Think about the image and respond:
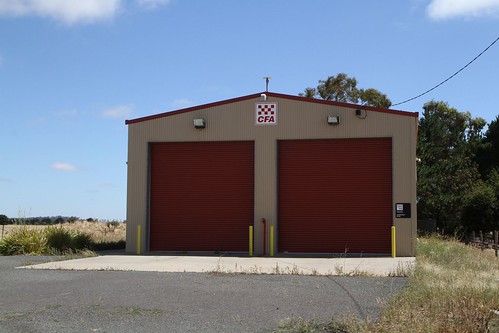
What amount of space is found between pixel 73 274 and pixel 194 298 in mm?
5202

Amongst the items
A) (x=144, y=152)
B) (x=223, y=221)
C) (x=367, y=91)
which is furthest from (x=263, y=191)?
(x=367, y=91)

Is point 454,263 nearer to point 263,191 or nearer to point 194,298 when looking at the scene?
point 263,191

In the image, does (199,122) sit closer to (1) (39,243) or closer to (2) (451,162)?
(1) (39,243)

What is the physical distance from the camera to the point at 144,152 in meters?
23.8

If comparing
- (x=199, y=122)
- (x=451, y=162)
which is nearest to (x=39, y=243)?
(x=199, y=122)

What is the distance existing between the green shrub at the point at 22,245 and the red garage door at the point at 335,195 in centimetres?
889

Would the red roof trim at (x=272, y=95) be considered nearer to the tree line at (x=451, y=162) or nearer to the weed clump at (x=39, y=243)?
the weed clump at (x=39, y=243)

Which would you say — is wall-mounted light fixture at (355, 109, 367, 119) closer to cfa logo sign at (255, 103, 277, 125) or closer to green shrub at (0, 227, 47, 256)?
cfa logo sign at (255, 103, 277, 125)

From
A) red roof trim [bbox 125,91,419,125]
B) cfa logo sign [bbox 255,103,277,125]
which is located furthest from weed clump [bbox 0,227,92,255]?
cfa logo sign [bbox 255,103,277,125]

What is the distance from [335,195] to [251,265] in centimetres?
618

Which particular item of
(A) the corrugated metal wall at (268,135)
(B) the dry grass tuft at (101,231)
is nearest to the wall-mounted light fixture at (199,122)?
(A) the corrugated metal wall at (268,135)

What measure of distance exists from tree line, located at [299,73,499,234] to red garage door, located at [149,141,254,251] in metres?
16.7

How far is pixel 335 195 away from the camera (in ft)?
74.2

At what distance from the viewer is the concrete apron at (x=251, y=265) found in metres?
15.6
